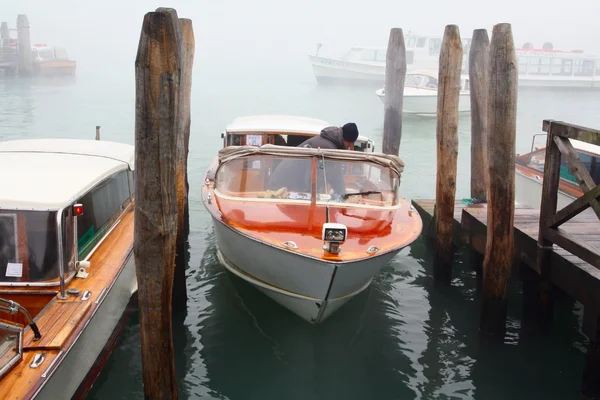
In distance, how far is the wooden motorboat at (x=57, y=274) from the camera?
4918mm

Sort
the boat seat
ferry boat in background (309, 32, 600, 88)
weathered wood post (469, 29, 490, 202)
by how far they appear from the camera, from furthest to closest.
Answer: ferry boat in background (309, 32, 600, 88), weathered wood post (469, 29, 490, 202), the boat seat

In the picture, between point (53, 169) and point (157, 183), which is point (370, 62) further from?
point (157, 183)

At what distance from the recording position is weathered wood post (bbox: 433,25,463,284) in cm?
873

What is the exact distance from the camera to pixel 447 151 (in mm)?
8828

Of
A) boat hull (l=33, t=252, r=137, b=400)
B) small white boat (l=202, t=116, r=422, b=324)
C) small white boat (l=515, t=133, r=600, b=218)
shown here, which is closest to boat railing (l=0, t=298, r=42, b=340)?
boat hull (l=33, t=252, r=137, b=400)

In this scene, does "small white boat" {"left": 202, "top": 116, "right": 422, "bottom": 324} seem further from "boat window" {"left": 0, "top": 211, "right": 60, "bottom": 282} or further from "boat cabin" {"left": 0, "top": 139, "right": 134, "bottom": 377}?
"boat window" {"left": 0, "top": 211, "right": 60, "bottom": 282}

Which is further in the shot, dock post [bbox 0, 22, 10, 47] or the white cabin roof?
dock post [bbox 0, 22, 10, 47]

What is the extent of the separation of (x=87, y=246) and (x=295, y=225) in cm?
215

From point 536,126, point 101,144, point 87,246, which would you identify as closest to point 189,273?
point 101,144

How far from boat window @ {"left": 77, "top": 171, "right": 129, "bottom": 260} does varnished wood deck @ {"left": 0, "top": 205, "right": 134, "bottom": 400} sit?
17 cm

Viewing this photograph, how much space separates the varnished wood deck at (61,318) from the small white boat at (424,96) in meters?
23.9

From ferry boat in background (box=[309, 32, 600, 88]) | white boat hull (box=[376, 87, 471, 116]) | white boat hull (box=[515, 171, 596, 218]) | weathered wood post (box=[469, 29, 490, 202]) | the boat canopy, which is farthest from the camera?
ferry boat in background (box=[309, 32, 600, 88])

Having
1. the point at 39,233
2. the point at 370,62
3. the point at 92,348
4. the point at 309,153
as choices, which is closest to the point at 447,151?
the point at 309,153

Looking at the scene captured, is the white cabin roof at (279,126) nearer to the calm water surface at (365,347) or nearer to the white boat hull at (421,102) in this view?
the calm water surface at (365,347)
